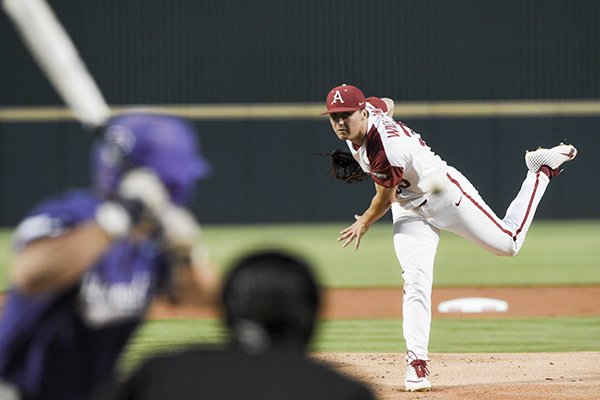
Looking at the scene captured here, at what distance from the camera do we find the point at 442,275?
1470cm

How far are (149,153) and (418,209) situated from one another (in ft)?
15.6

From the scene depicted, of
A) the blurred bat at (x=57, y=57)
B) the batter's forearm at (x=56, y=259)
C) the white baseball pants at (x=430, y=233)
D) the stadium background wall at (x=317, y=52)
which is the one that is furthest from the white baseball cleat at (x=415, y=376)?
the stadium background wall at (x=317, y=52)

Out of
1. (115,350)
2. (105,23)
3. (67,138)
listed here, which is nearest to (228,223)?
(67,138)

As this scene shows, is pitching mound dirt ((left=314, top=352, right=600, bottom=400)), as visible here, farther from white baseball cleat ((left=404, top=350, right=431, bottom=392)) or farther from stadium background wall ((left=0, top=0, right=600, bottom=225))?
stadium background wall ((left=0, top=0, right=600, bottom=225))

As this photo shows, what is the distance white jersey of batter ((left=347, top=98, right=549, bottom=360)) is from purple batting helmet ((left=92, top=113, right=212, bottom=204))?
14.3ft

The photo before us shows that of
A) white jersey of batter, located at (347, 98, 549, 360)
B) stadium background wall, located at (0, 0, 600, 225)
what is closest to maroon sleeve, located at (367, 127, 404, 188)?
white jersey of batter, located at (347, 98, 549, 360)

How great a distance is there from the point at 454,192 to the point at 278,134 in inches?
572

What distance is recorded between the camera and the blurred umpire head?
6.64 ft

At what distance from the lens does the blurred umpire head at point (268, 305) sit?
2023 mm

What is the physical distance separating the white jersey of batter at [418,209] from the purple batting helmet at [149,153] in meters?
4.35

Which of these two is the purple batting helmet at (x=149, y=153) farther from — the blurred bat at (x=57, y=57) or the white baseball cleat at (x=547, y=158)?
the white baseball cleat at (x=547, y=158)

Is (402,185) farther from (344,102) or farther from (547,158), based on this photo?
(547,158)

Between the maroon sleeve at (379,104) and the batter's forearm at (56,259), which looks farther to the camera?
the maroon sleeve at (379,104)

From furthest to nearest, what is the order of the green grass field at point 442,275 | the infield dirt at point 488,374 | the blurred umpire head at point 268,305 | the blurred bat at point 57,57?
the green grass field at point 442,275, the infield dirt at point 488,374, the blurred bat at point 57,57, the blurred umpire head at point 268,305
